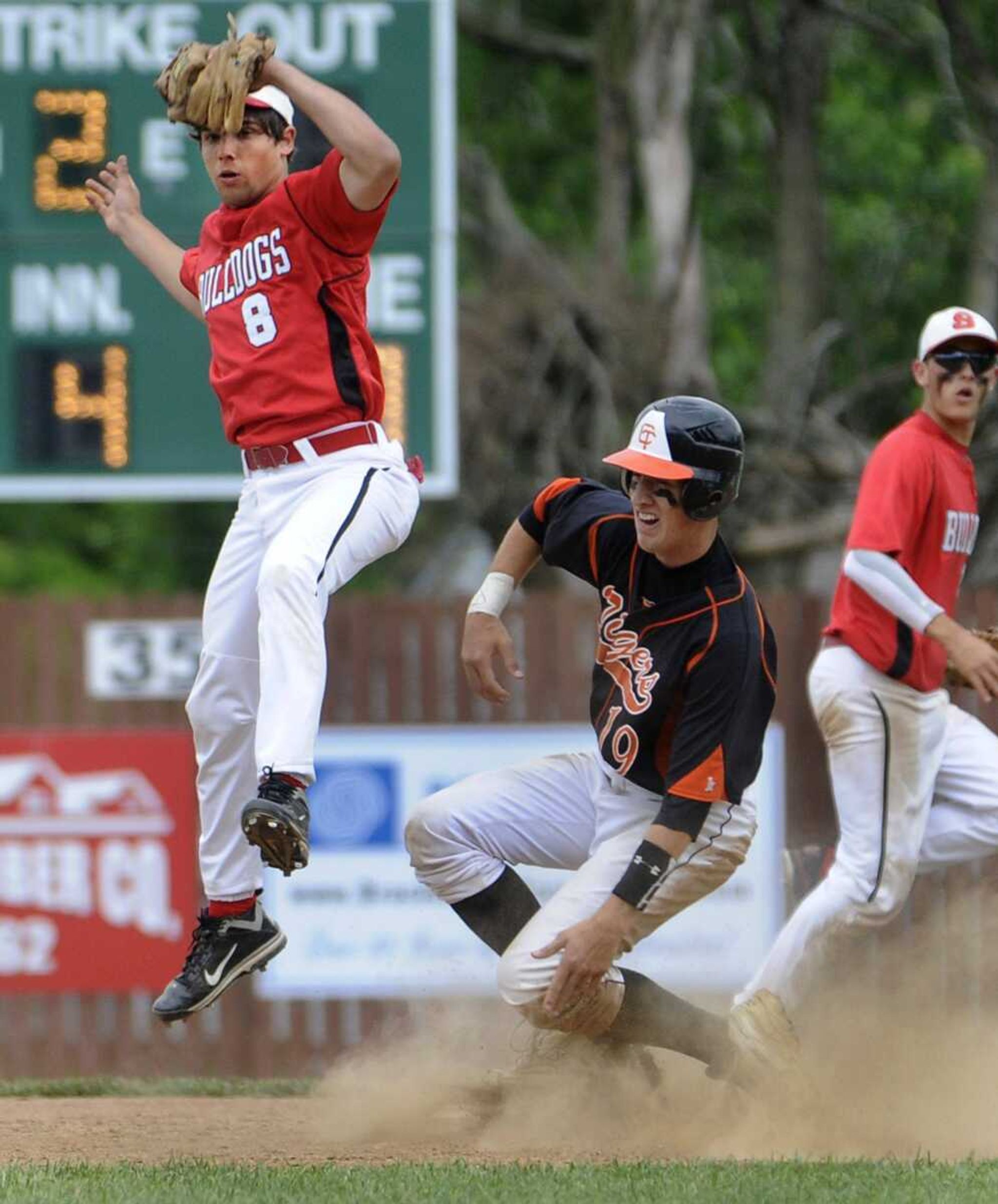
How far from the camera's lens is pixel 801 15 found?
15.3 m

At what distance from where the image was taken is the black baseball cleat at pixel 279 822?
200 inches

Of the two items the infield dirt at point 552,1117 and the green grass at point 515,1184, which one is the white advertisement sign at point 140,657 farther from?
the green grass at point 515,1184

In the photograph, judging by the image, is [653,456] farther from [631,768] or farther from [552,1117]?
[552,1117]

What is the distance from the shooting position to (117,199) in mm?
6207

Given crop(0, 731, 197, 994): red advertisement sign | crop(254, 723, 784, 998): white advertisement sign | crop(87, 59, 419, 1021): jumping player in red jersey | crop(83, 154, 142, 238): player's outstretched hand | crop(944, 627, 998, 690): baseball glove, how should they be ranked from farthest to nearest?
crop(0, 731, 197, 994): red advertisement sign < crop(254, 723, 784, 998): white advertisement sign < crop(944, 627, 998, 690): baseball glove < crop(83, 154, 142, 238): player's outstretched hand < crop(87, 59, 419, 1021): jumping player in red jersey

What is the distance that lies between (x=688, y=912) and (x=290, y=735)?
171 inches

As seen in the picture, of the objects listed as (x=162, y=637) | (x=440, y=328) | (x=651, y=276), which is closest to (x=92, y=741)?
(x=162, y=637)

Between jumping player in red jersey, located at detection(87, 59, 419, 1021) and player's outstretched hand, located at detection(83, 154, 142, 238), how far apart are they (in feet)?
1.17

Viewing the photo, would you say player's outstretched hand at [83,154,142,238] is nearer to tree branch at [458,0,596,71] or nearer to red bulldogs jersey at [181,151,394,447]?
red bulldogs jersey at [181,151,394,447]

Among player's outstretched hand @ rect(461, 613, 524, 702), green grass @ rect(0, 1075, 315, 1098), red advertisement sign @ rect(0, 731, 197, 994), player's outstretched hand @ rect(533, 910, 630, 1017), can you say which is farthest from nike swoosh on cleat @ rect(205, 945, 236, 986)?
red advertisement sign @ rect(0, 731, 197, 994)

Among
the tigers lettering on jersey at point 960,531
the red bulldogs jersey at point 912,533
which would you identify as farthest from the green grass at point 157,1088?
the tigers lettering on jersey at point 960,531

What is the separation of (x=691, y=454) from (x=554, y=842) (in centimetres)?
131

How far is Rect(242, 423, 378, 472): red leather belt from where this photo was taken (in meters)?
5.68

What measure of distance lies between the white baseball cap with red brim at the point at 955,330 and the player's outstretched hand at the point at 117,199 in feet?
8.61
